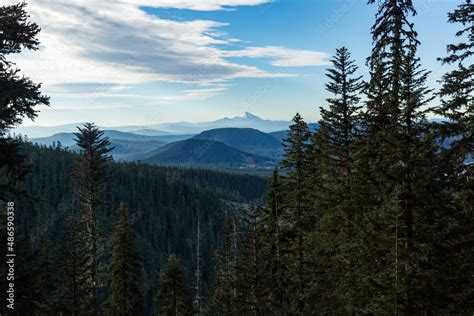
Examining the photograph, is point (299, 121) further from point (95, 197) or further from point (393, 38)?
point (95, 197)

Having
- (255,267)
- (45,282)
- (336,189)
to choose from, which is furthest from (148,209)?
(336,189)

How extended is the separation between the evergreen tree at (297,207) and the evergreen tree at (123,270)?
13.1 m

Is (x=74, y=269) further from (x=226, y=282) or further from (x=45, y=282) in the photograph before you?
(x=226, y=282)

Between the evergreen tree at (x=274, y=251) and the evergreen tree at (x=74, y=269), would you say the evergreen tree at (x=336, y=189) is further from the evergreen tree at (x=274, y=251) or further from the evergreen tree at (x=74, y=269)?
the evergreen tree at (x=74, y=269)

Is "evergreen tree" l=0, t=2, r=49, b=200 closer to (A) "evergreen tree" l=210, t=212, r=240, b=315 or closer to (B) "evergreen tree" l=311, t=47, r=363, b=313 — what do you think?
(B) "evergreen tree" l=311, t=47, r=363, b=313

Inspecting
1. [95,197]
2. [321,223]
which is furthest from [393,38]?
[95,197]

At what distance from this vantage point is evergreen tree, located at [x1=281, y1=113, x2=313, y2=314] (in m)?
22.2

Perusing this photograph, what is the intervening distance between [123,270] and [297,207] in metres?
15.3

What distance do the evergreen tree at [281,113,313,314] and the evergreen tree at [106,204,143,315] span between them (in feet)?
43.0

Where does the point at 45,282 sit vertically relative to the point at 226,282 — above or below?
above

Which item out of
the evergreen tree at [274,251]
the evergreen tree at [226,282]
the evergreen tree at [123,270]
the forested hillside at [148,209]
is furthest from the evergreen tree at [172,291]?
the forested hillside at [148,209]

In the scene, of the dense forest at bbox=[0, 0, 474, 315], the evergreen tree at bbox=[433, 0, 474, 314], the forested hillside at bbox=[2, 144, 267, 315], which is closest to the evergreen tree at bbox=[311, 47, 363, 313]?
the dense forest at bbox=[0, 0, 474, 315]

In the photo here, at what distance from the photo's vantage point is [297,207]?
2303 cm

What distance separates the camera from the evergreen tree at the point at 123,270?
30.0 meters
